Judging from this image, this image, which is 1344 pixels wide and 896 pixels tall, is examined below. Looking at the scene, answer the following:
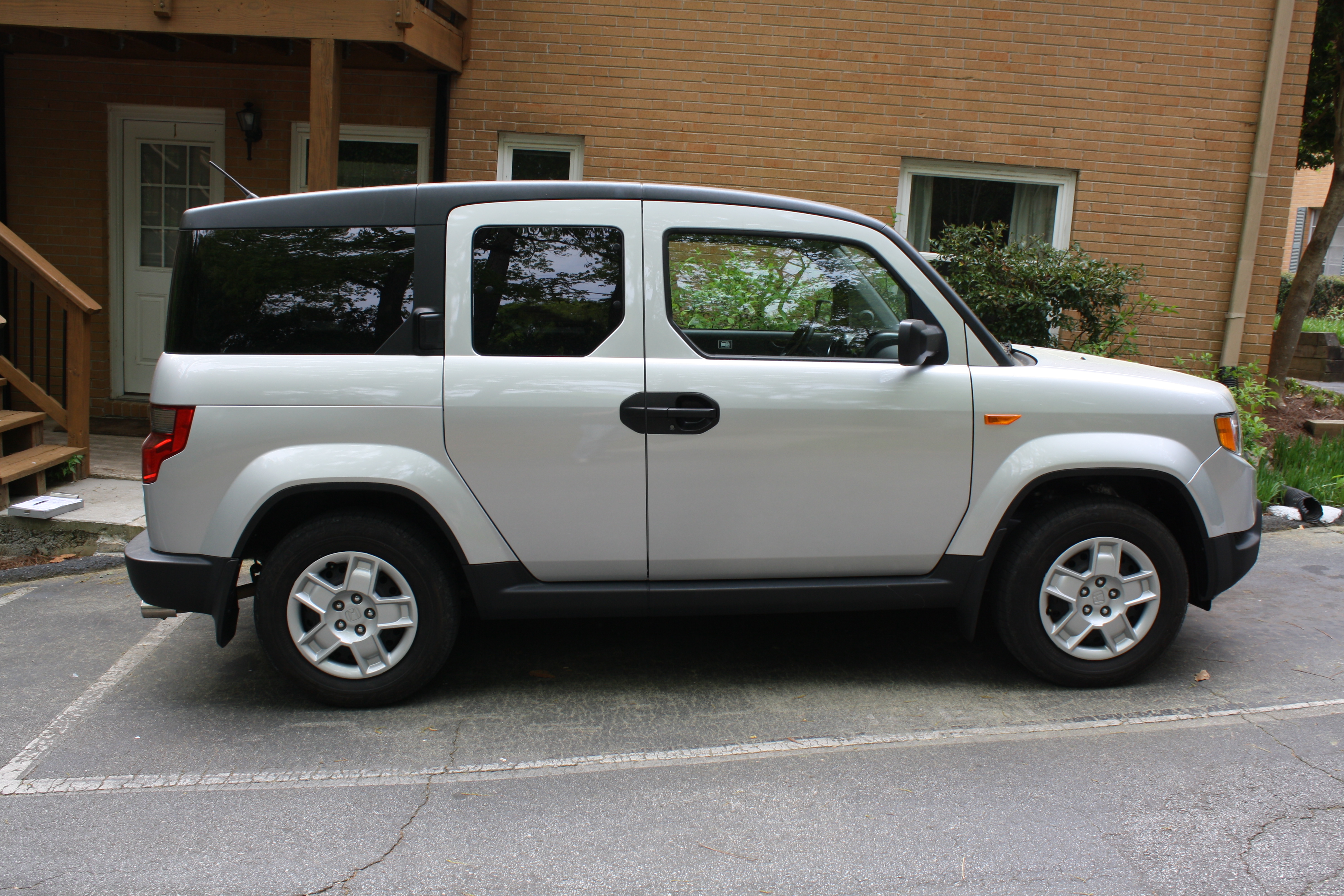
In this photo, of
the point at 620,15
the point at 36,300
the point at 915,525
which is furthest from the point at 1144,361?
the point at 36,300

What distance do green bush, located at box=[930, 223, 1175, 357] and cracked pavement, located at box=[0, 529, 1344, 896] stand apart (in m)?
3.22

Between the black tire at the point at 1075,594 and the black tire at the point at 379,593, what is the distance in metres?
2.14

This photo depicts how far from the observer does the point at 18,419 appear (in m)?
6.22

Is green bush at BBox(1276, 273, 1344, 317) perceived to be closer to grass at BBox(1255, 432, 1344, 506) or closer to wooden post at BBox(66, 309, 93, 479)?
grass at BBox(1255, 432, 1344, 506)

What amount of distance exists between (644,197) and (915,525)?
1601mm

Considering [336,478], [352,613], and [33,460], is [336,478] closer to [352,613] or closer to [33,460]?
[352,613]

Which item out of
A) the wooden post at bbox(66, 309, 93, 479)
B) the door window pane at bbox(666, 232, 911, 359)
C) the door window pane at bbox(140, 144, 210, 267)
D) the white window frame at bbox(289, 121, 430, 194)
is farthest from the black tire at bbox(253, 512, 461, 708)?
the door window pane at bbox(140, 144, 210, 267)

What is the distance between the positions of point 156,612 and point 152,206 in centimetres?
644

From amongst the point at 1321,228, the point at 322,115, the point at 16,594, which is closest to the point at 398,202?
the point at 16,594

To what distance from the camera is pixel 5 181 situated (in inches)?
334

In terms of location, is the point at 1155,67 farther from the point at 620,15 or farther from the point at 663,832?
the point at 663,832

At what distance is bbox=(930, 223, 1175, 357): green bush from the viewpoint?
23.6 ft

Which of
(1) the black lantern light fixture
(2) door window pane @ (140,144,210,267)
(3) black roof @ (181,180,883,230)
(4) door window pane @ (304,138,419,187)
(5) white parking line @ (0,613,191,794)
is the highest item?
(1) the black lantern light fixture

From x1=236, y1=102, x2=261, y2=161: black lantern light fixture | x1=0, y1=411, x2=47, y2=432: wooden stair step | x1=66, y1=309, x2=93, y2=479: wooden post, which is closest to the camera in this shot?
x1=0, y1=411, x2=47, y2=432: wooden stair step
